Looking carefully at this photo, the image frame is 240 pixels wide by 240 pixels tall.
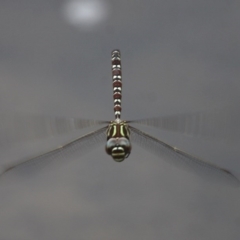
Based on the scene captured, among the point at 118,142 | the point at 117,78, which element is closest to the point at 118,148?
the point at 118,142

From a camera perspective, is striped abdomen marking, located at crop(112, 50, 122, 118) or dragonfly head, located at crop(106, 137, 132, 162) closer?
dragonfly head, located at crop(106, 137, 132, 162)

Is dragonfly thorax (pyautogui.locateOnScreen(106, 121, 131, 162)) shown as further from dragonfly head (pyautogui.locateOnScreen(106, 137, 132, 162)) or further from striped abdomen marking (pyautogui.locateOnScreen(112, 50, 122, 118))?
striped abdomen marking (pyautogui.locateOnScreen(112, 50, 122, 118))

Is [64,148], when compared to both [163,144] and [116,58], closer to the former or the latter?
[163,144]

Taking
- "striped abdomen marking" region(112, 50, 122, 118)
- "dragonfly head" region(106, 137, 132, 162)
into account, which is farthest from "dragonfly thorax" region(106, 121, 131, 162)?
"striped abdomen marking" region(112, 50, 122, 118)

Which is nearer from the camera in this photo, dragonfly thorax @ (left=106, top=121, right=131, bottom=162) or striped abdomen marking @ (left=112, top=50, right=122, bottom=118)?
dragonfly thorax @ (left=106, top=121, right=131, bottom=162)

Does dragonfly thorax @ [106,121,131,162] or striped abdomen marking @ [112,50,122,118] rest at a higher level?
striped abdomen marking @ [112,50,122,118]
